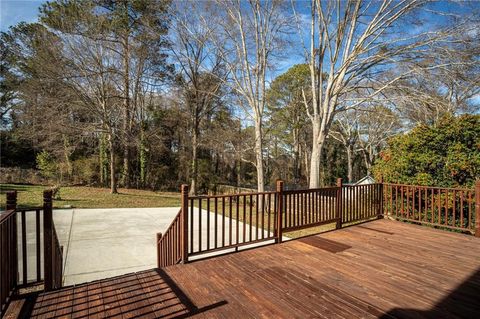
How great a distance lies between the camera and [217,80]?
15664 mm

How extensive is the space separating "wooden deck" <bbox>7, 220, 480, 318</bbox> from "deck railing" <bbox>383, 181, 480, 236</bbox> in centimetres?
109

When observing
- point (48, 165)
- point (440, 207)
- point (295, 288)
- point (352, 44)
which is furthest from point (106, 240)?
point (48, 165)

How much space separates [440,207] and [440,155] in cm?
136

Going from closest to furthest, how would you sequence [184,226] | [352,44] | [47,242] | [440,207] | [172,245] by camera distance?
[47,242] → [184,226] → [172,245] → [440,207] → [352,44]

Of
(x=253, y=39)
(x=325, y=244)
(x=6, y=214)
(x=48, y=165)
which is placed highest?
(x=253, y=39)

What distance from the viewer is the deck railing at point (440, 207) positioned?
178 inches

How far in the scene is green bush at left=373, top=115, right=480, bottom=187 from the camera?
16.5 ft

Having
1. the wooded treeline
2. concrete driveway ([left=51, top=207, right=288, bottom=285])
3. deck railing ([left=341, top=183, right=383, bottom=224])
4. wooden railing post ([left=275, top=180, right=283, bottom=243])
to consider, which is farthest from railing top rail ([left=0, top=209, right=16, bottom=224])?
the wooded treeline

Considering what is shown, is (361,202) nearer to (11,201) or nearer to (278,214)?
(278,214)

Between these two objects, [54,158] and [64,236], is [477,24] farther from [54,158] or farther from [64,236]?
[54,158]

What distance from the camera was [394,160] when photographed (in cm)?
618

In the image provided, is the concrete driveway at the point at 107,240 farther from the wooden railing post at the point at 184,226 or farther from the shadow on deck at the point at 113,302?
the shadow on deck at the point at 113,302

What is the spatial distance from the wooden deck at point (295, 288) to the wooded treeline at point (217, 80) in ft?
12.0

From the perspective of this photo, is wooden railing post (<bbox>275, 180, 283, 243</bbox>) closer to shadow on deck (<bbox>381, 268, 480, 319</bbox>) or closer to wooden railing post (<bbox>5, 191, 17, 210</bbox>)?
shadow on deck (<bbox>381, 268, 480, 319</bbox>)
